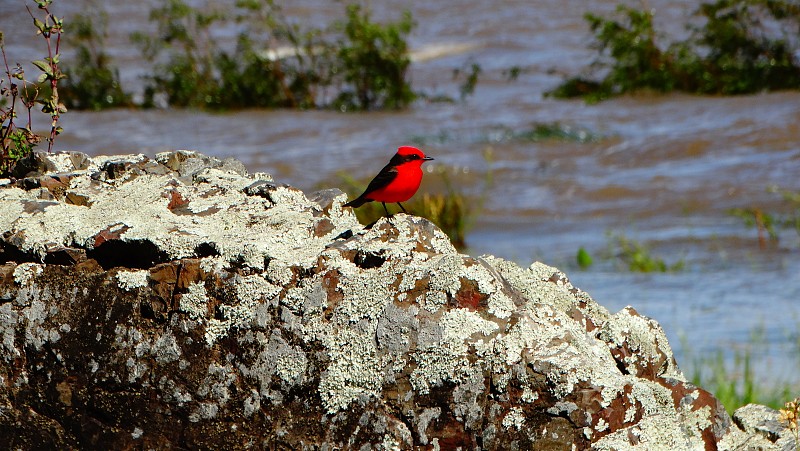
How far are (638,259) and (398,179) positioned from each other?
5.15 metres

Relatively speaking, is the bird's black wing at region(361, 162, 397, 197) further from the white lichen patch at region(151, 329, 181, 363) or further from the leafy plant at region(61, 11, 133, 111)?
the leafy plant at region(61, 11, 133, 111)

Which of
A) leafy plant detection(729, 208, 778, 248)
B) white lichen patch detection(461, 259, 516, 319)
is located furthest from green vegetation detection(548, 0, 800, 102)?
white lichen patch detection(461, 259, 516, 319)

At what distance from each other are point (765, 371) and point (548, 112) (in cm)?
1111

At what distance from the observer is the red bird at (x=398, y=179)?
2836 millimetres

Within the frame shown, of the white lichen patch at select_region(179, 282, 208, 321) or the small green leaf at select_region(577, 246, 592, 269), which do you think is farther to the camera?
the small green leaf at select_region(577, 246, 592, 269)

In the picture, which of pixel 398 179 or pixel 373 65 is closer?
pixel 398 179

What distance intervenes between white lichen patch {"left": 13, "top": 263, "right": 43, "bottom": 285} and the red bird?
821mm

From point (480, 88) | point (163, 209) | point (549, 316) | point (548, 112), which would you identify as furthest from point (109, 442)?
point (480, 88)

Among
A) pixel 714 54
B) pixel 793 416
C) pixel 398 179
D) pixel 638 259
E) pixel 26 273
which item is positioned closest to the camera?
pixel 793 416

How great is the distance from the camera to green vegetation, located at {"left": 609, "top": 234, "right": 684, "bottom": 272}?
300 inches

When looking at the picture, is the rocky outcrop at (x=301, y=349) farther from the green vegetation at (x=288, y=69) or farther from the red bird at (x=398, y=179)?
the green vegetation at (x=288, y=69)

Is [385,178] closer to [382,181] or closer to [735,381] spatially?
[382,181]

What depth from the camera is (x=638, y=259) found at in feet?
25.2

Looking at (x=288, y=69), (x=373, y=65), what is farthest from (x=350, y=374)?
(x=288, y=69)
